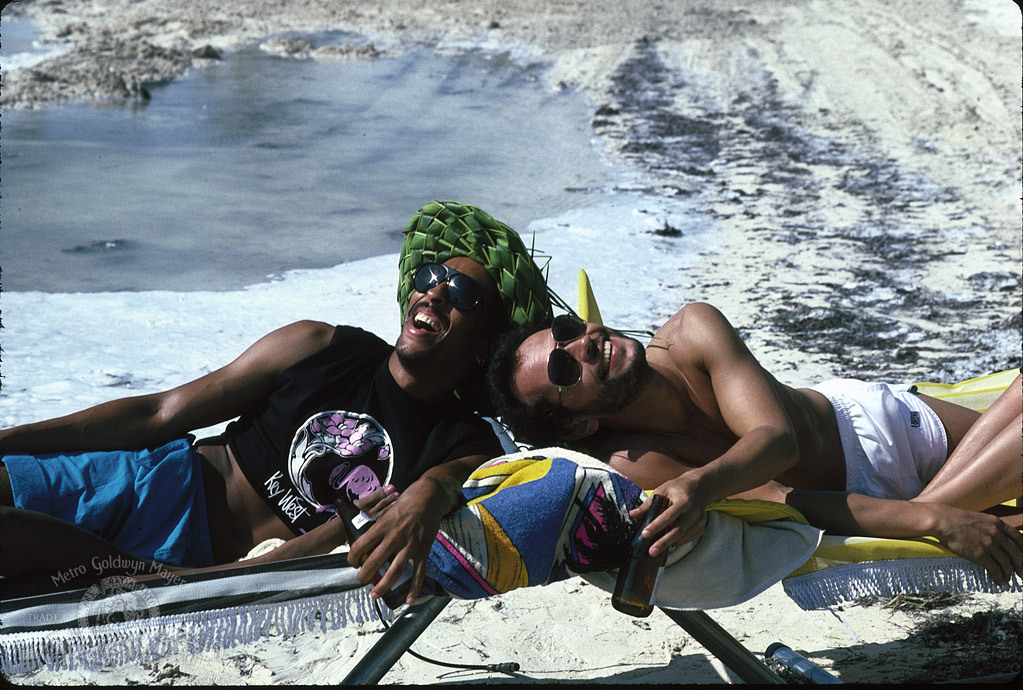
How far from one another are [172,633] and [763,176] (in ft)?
22.9

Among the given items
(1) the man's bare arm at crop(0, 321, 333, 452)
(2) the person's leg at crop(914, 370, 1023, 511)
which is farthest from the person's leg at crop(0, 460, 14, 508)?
(2) the person's leg at crop(914, 370, 1023, 511)

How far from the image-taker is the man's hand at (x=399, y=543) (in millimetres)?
2135

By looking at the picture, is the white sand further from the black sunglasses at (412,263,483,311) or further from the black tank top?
the black sunglasses at (412,263,483,311)

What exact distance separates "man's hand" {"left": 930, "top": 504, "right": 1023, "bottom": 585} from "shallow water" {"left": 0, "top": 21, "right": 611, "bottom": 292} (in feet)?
14.6

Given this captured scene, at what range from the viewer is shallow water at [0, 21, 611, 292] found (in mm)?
6254

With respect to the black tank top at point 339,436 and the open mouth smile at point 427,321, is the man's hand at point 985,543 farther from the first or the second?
the open mouth smile at point 427,321

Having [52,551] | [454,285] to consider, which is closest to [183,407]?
[52,551]

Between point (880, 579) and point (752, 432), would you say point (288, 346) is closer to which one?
point (752, 432)

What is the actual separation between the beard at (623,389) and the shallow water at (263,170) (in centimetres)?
368

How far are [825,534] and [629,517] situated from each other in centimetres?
65

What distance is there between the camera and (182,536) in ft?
8.68

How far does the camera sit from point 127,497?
8.73 ft

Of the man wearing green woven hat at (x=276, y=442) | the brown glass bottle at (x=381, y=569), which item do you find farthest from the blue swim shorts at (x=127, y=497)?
the brown glass bottle at (x=381, y=569)

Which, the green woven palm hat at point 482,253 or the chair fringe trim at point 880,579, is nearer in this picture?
the chair fringe trim at point 880,579
